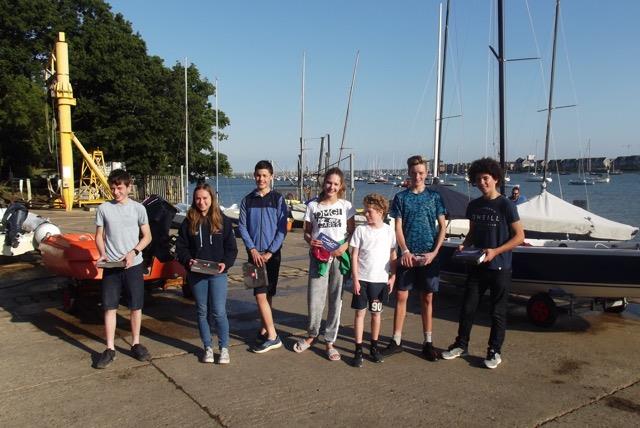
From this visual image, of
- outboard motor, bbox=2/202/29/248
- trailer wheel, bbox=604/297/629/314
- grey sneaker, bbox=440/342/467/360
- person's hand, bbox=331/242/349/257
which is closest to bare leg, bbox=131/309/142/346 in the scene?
person's hand, bbox=331/242/349/257

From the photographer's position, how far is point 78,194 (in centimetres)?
2641

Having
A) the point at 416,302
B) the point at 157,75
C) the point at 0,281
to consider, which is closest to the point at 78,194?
the point at 157,75

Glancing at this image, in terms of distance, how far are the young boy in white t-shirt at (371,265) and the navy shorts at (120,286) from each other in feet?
6.56

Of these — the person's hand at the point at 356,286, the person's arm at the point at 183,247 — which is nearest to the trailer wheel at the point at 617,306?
the person's hand at the point at 356,286

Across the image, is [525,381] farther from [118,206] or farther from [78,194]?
[78,194]

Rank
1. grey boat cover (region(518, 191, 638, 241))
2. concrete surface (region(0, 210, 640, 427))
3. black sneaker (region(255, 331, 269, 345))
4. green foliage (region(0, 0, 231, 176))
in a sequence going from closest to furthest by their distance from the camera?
concrete surface (region(0, 210, 640, 427))
black sneaker (region(255, 331, 269, 345))
grey boat cover (region(518, 191, 638, 241))
green foliage (region(0, 0, 231, 176))

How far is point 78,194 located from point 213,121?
430 inches

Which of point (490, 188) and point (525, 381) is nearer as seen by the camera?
point (525, 381)

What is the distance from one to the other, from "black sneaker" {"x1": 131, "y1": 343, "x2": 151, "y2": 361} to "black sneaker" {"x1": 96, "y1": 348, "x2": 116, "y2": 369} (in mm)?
180

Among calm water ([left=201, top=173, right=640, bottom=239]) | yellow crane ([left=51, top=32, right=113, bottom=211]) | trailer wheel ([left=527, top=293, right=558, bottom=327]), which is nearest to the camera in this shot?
trailer wheel ([left=527, top=293, right=558, bottom=327])

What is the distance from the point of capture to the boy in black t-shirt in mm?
4805

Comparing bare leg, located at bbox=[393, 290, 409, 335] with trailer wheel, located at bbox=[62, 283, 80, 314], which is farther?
trailer wheel, located at bbox=[62, 283, 80, 314]

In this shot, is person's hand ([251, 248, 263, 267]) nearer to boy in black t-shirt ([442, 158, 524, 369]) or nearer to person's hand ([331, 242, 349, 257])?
person's hand ([331, 242, 349, 257])

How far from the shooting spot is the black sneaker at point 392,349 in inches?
202
